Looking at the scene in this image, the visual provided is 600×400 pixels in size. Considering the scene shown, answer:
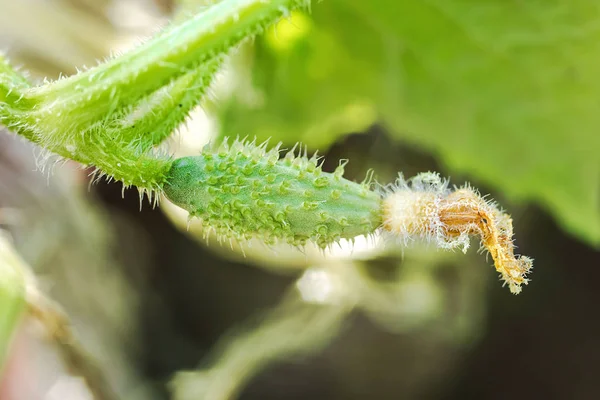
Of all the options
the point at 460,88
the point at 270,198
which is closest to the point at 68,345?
the point at 270,198

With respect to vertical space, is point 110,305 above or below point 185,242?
below

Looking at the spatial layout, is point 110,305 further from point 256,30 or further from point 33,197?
point 256,30

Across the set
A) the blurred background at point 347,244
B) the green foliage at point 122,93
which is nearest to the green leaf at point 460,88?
the blurred background at point 347,244

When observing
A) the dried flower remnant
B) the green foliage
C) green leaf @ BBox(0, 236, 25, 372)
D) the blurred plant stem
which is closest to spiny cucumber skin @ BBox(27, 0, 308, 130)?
the green foliage

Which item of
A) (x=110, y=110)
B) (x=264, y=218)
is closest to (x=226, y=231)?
(x=264, y=218)

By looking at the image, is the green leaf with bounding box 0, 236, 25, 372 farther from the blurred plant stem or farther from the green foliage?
the green foliage
